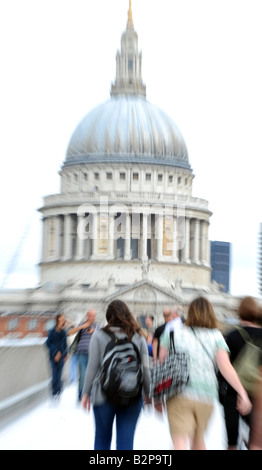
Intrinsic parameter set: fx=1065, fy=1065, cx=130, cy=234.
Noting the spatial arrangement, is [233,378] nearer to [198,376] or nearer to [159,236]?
[198,376]

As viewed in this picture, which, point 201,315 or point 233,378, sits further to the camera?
point 201,315

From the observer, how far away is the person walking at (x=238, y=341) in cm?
966

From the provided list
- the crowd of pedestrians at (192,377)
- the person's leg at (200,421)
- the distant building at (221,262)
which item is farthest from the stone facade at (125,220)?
the person's leg at (200,421)

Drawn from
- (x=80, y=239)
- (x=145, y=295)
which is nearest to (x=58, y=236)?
(x=80, y=239)

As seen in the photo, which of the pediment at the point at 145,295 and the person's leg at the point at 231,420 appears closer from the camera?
the person's leg at the point at 231,420

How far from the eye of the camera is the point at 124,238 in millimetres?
107312

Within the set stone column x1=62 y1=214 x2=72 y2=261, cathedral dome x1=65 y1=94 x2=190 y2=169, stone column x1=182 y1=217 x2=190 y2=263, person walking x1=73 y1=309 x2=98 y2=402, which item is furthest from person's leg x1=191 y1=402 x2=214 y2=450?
cathedral dome x1=65 y1=94 x2=190 y2=169

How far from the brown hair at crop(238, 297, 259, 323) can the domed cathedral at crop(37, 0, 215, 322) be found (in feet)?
290

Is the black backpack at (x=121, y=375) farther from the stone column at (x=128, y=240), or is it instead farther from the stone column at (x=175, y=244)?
the stone column at (x=175, y=244)

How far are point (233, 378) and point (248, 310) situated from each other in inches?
30.4

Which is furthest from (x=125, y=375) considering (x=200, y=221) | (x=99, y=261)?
(x=200, y=221)

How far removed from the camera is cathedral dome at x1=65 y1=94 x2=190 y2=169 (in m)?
114

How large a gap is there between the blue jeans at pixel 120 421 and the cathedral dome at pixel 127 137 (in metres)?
103

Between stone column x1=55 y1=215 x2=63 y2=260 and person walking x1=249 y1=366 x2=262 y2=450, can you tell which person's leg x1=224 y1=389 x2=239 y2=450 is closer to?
person walking x1=249 y1=366 x2=262 y2=450
